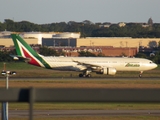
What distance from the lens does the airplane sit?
196 ft

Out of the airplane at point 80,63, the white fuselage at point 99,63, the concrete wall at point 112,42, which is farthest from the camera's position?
the concrete wall at point 112,42

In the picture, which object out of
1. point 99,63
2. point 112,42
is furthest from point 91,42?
point 99,63

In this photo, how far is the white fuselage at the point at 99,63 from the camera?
60.2 meters

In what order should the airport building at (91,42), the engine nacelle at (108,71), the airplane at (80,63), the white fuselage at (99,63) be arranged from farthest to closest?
the airport building at (91,42), the white fuselage at (99,63), the airplane at (80,63), the engine nacelle at (108,71)

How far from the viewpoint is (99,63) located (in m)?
61.1

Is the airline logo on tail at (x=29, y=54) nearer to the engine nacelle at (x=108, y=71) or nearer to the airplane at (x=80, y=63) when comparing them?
the airplane at (x=80, y=63)

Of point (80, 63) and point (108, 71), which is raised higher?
point (80, 63)

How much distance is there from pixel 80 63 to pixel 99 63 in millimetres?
2259
